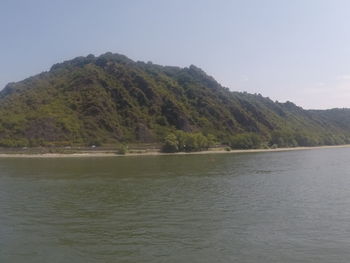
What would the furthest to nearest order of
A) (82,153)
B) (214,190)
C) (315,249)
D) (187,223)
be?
1. (82,153)
2. (214,190)
3. (187,223)
4. (315,249)

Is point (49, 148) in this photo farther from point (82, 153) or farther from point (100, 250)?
point (100, 250)

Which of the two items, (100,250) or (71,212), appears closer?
(100,250)

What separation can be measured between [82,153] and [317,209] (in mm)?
114988

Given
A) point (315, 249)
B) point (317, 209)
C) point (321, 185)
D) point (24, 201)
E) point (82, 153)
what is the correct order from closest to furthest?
point (315, 249), point (317, 209), point (24, 201), point (321, 185), point (82, 153)

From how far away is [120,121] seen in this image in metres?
194

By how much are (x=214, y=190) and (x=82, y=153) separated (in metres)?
101

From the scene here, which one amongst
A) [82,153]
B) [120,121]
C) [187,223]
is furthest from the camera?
[120,121]

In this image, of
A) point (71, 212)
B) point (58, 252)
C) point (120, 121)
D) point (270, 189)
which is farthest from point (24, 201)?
point (120, 121)

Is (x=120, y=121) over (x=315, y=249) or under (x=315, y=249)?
over

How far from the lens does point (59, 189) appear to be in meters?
46.9

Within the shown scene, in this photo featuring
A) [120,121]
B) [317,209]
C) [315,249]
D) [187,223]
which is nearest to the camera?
[315,249]

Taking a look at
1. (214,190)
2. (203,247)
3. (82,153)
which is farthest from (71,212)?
(82,153)

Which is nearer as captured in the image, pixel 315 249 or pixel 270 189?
pixel 315 249

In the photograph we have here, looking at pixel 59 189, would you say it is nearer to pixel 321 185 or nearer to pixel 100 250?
pixel 100 250
